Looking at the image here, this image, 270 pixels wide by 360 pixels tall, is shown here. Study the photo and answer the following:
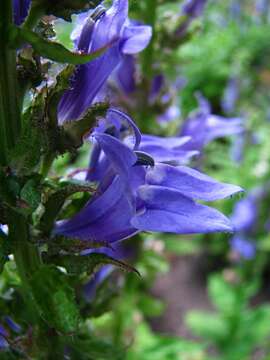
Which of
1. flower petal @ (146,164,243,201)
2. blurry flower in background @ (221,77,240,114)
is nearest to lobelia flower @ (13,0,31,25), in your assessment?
flower petal @ (146,164,243,201)

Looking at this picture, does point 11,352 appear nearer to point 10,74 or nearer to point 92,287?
point 92,287

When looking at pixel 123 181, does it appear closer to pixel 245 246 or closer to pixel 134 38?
pixel 134 38

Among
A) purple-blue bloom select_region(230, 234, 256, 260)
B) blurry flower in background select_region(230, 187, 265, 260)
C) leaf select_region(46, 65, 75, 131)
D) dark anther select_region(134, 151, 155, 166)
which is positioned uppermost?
leaf select_region(46, 65, 75, 131)

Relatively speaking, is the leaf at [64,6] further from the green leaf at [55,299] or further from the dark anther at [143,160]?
the green leaf at [55,299]

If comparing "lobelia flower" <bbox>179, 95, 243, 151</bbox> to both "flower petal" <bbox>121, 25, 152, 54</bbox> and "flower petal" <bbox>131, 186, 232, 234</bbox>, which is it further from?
"flower petal" <bbox>131, 186, 232, 234</bbox>

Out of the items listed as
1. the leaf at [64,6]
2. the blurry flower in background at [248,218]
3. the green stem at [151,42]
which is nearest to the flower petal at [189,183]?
the leaf at [64,6]
